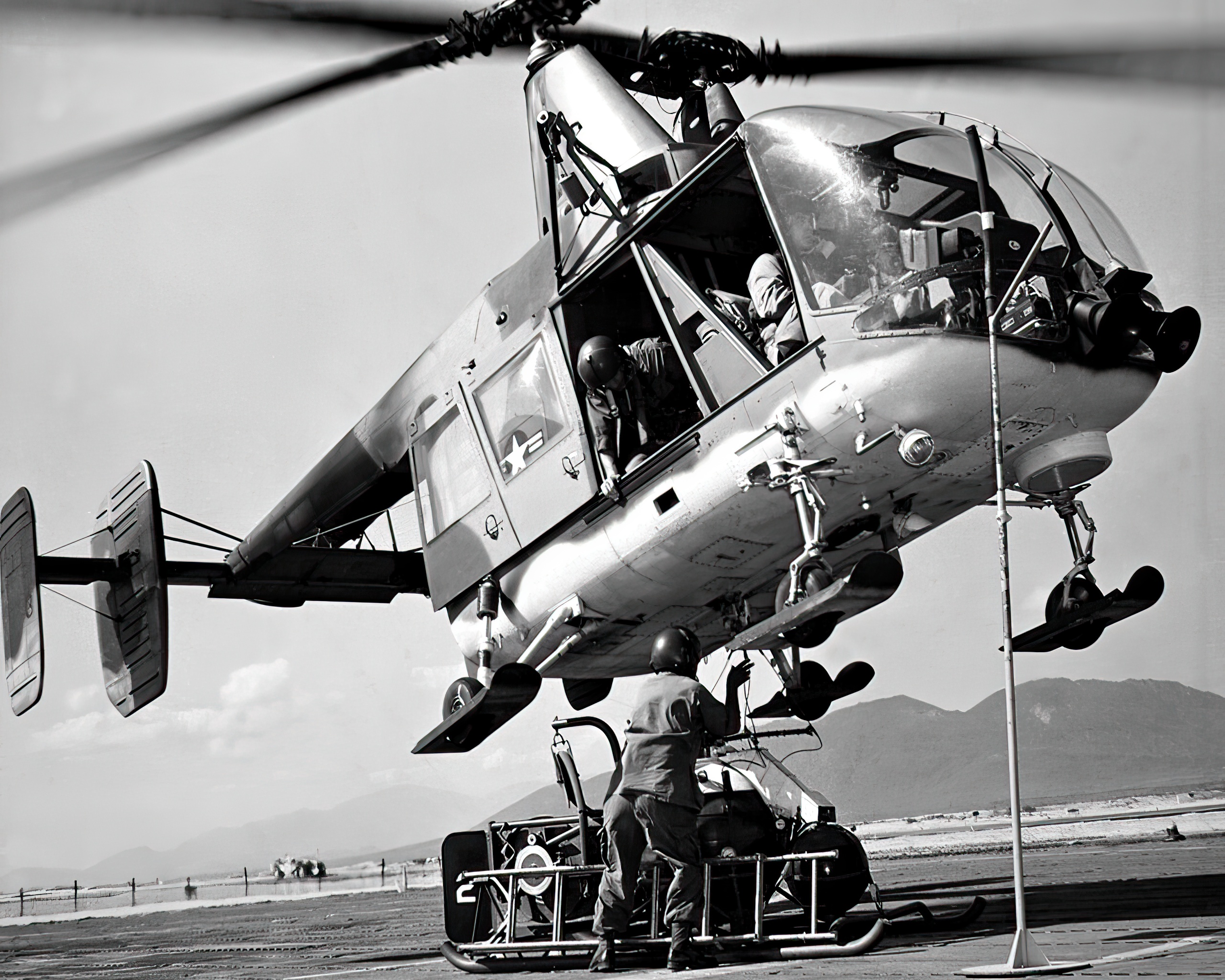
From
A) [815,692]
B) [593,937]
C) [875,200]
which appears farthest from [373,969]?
[875,200]

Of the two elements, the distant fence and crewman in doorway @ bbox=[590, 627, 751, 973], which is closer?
crewman in doorway @ bbox=[590, 627, 751, 973]

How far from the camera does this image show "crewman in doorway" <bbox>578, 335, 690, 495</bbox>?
9.23m

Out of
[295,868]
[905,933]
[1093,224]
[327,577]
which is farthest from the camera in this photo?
[295,868]

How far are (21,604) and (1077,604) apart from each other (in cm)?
970

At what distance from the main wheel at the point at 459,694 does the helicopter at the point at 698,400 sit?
3 centimetres

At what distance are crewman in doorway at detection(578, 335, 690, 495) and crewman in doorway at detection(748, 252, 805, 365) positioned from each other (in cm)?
105

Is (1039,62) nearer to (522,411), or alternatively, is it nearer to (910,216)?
(910,216)

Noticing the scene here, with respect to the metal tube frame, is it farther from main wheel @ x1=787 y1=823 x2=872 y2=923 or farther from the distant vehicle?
the distant vehicle

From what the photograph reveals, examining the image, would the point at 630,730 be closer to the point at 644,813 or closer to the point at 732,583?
the point at 644,813

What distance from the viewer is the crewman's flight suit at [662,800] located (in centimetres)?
679

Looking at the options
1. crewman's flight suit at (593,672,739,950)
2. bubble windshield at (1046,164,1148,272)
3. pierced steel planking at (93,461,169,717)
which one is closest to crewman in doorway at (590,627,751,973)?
crewman's flight suit at (593,672,739,950)

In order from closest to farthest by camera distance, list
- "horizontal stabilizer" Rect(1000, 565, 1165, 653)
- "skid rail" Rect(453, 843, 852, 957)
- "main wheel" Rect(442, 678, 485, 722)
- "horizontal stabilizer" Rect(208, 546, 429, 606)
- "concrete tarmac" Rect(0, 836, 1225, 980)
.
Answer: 1. "concrete tarmac" Rect(0, 836, 1225, 980)
2. "skid rail" Rect(453, 843, 852, 957)
3. "horizontal stabilizer" Rect(1000, 565, 1165, 653)
4. "main wheel" Rect(442, 678, 485, 722)
5. "horizontal stabilizer" Rect(208, 546, 429, 606)

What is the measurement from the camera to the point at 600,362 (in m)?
9.14

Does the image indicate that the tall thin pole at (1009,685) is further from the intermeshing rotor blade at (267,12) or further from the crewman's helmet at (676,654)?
the intermeshing rotor blade at (267,12)
